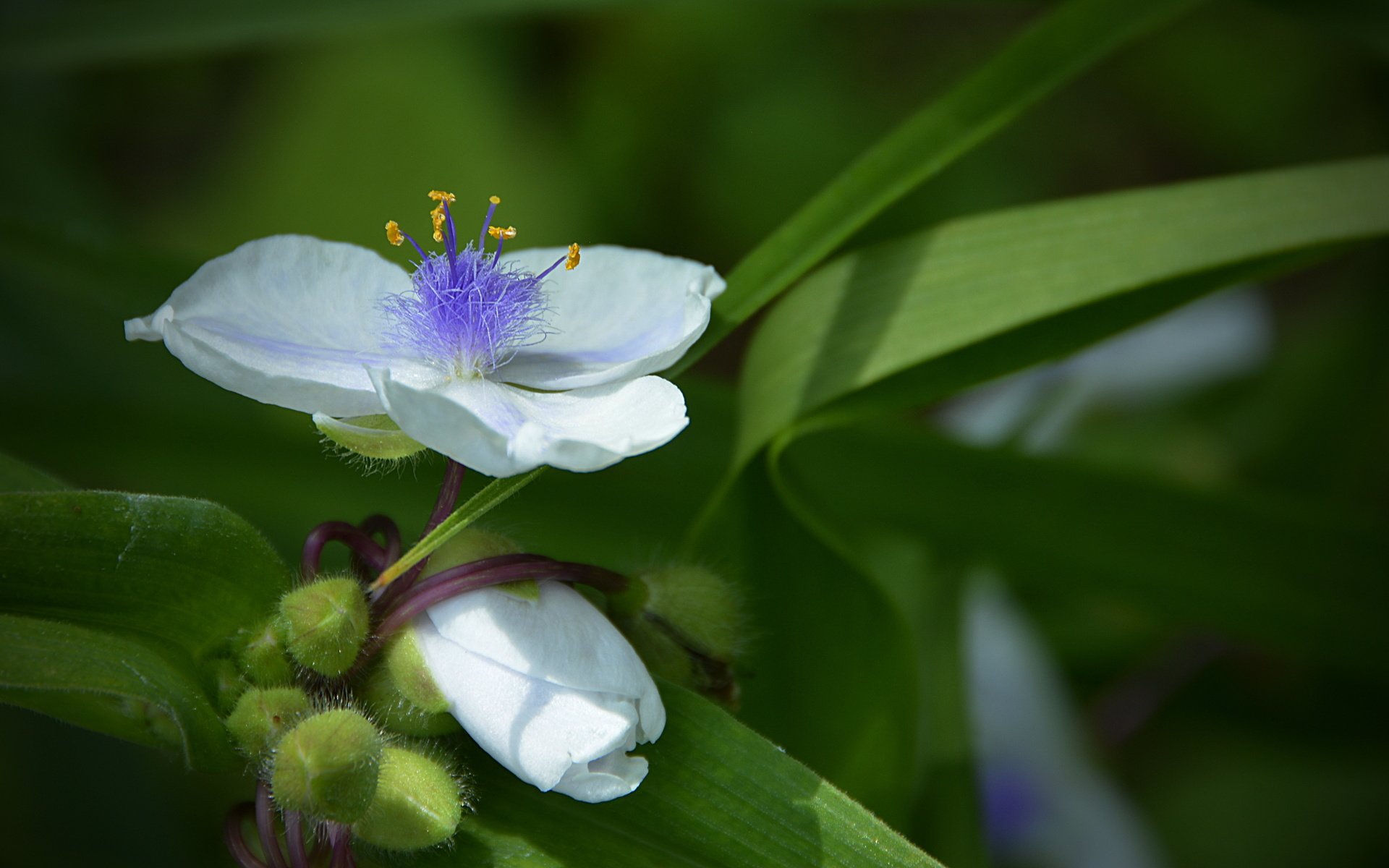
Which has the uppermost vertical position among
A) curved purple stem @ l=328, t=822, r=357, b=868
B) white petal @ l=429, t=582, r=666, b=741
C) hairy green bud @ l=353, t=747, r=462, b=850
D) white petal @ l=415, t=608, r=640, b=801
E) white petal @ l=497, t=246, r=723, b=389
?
white petal @ l=497, t=246, r=723, b=389

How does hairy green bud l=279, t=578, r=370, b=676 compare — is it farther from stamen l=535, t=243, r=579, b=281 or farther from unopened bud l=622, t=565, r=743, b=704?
stamen l=535, t=243, r=579, b=281

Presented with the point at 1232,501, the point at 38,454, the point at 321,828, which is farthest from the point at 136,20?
the point at 1232,501

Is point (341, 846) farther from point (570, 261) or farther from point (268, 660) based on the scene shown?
point (570, 261)

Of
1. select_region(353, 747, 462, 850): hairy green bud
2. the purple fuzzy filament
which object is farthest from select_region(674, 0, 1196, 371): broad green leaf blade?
select_region(353, 747, 462, 850): hairy green bud

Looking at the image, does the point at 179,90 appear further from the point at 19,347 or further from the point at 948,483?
the point at 948,483

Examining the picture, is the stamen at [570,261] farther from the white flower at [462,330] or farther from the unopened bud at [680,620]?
the unopened bud at [680,620]
